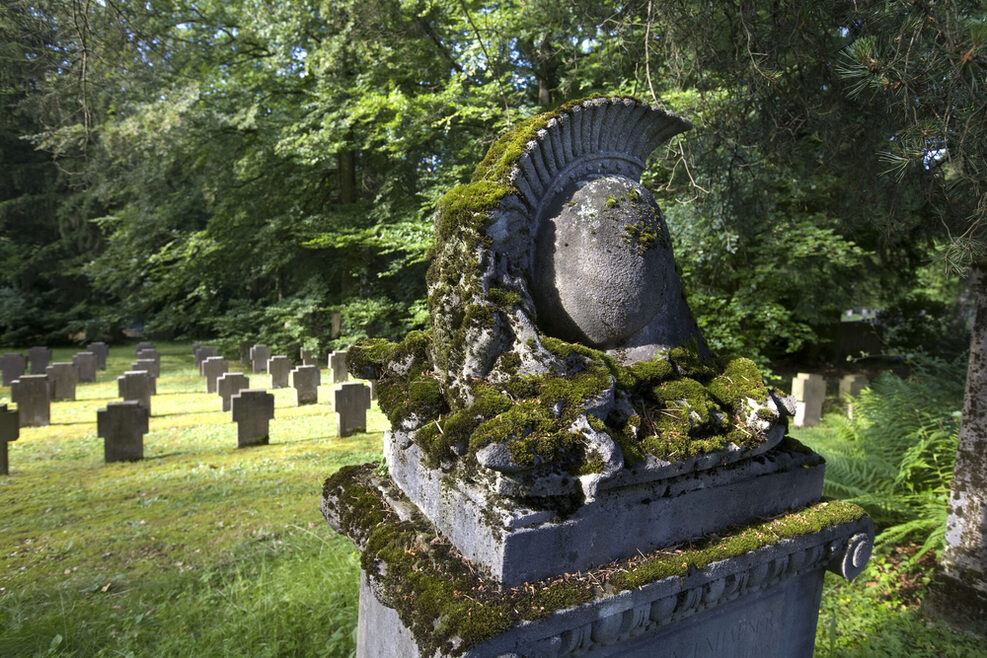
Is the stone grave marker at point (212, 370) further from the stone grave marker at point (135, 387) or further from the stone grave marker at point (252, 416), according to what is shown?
the stone grave marker at point (252, 416)

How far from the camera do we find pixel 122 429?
286 inches

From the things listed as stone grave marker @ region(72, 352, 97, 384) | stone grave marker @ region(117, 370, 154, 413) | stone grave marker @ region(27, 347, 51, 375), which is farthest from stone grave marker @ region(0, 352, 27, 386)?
stone grave marker @ region(117, 370, 154, 413)

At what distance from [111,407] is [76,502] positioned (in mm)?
1643

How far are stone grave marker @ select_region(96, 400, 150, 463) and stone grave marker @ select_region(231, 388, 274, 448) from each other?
1.15m

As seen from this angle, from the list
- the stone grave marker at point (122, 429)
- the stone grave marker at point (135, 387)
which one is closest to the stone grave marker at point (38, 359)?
the stone grave marker at point (135, 387)

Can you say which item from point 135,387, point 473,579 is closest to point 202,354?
point 135,387

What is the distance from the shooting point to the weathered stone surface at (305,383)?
11156mm

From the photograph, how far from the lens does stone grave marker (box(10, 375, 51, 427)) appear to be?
9062 millimetres

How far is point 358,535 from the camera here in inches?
95.0

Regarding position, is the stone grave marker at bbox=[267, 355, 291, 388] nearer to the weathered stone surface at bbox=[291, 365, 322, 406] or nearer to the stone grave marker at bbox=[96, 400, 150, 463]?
the weathered stone surface at bbox=[291, 365, 322, 406]

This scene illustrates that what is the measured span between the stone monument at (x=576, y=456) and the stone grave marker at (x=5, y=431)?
637cm

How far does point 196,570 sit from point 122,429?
12.5 ft

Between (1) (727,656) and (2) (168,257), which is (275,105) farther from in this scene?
(1) (727,656)

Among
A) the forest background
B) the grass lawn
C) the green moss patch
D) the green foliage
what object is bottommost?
the grass lawn
